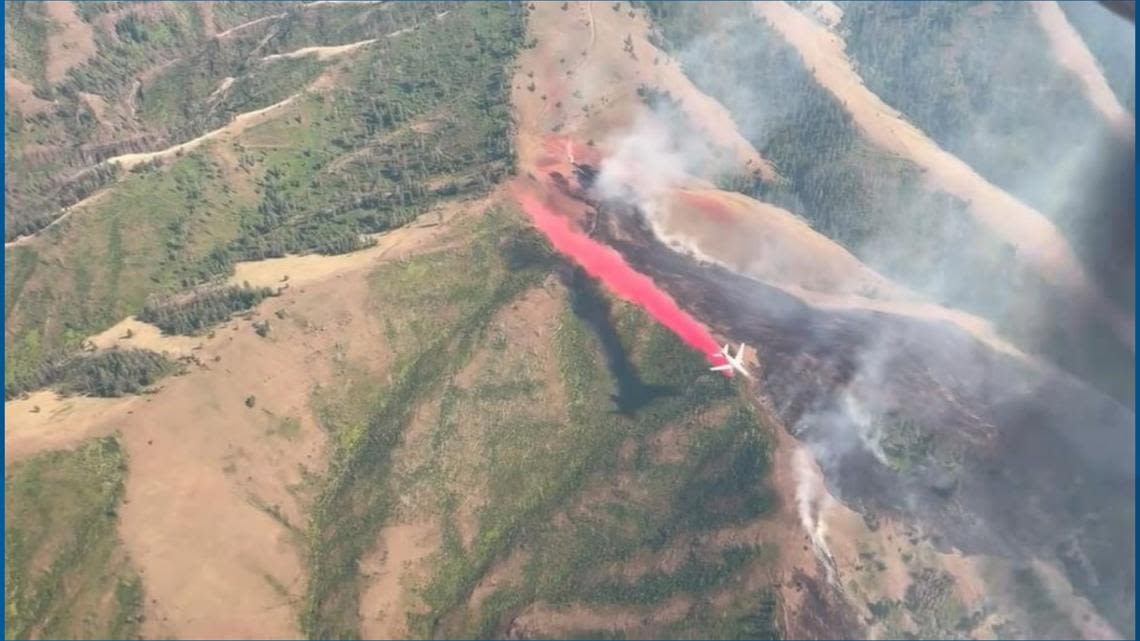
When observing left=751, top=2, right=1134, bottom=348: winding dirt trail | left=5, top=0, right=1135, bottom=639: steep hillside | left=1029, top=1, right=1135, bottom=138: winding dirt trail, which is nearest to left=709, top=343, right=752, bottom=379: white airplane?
left=5, top=0, right=1135, bottom=639: steep hillside

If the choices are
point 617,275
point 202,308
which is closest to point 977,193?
point 617,275

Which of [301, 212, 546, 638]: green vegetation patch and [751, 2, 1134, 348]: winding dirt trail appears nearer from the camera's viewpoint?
[301, 212, 546, 638]: green vegetation patch

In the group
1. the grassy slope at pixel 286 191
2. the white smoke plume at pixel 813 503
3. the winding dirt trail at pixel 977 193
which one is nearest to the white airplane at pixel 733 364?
the white smoke plume at pixel 813 503

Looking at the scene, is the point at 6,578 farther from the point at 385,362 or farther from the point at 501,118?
the point at 501,118

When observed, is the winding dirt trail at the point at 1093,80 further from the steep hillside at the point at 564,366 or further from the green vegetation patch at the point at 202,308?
the green vegetation patch at the point at 202,308

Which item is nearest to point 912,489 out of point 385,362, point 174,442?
point 385,362

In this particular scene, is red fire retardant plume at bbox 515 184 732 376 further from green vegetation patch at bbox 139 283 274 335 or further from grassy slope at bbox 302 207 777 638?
green vegetation patch at bbox 139 283 274 335

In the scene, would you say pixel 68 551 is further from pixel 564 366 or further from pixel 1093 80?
pixel 1093 80
